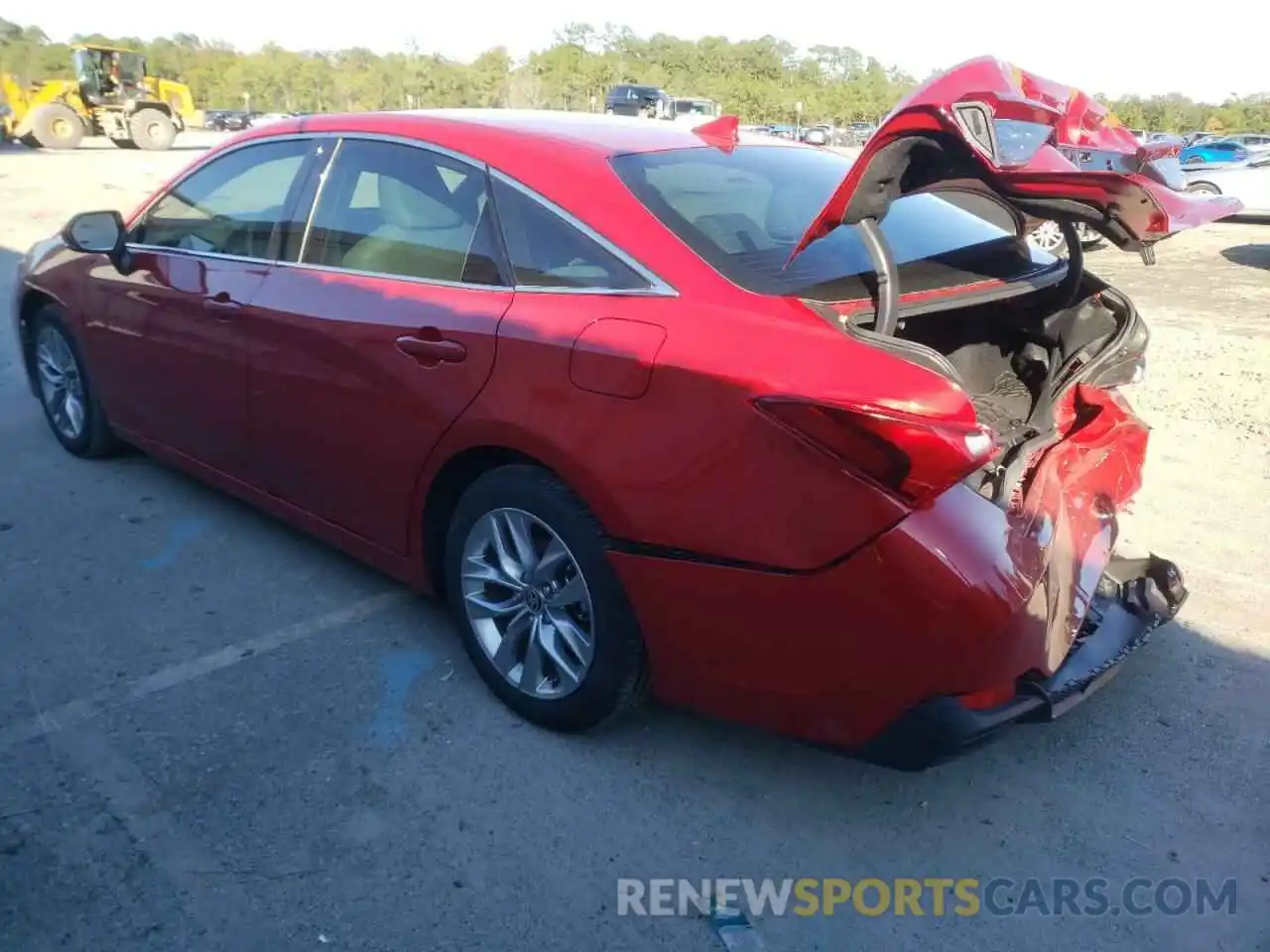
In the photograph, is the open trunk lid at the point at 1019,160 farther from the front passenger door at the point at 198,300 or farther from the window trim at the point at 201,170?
the front passenger door at the point at 198,300

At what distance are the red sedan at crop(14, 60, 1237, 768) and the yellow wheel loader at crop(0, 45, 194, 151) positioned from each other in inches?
1126

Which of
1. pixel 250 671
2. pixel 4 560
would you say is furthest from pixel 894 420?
pixel 4 560

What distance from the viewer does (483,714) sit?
9.77 feet

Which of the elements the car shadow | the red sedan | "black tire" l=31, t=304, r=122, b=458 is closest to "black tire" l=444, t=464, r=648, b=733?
the red sedan

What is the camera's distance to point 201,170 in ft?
13.3

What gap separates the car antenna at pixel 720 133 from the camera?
3287 mm

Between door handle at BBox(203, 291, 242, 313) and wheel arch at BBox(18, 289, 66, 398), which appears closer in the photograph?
door handle at BBox(203, 291, 242, 313)

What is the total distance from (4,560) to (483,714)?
2169 millimetres

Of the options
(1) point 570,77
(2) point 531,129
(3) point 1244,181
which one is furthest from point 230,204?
(1) point 570,77

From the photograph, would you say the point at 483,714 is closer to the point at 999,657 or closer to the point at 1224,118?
the point at 999,657

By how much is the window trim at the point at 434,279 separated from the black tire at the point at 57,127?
27983mm

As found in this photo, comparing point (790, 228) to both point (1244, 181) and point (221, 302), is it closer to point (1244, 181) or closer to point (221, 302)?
point (221, 302)

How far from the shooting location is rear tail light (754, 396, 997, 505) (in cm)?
207

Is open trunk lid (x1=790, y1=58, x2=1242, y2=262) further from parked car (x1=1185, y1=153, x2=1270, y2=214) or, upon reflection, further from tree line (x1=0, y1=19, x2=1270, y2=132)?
tree line (x1=0, y1=19, x2=1270, y2=132)
